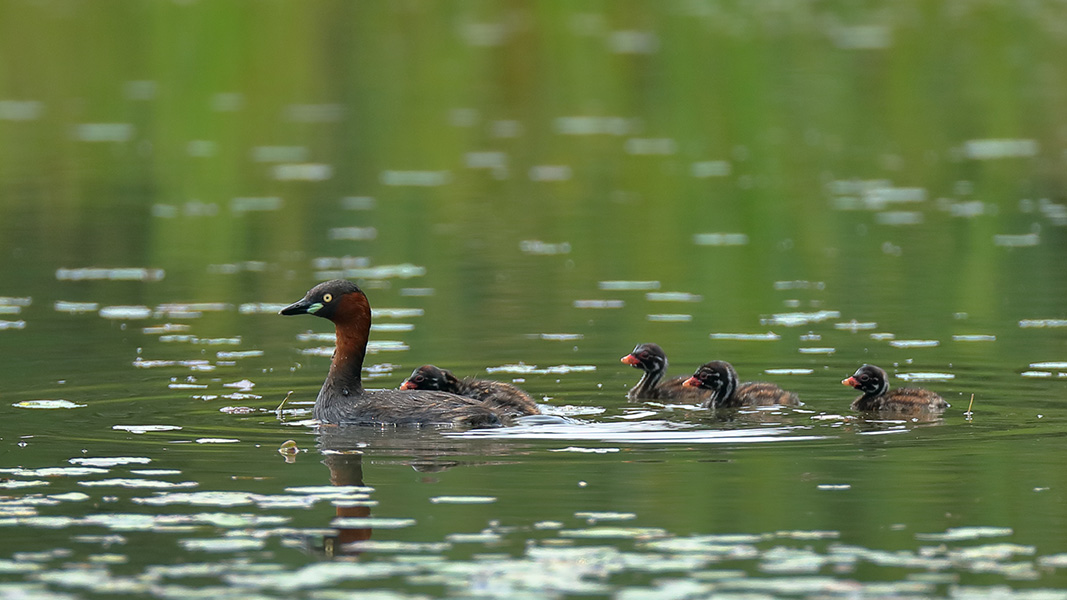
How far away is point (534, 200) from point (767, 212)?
3.46 m

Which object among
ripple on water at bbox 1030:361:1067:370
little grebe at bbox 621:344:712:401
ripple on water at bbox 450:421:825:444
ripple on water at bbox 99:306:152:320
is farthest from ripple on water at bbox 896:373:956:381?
ripple on water at bbox 99:306:152:320

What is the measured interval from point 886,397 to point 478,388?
2.74 m

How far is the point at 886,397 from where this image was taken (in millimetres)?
12492

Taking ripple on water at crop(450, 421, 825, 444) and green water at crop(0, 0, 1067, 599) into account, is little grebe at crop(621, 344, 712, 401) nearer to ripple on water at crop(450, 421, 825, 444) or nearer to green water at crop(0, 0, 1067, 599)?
green water at crop(0, 0, 1067, 599)

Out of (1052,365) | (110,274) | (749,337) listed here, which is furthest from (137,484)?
(110,274)

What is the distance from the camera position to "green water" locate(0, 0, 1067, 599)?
29.3ft

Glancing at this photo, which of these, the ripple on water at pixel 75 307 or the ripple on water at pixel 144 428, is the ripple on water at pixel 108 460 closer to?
the ripple on water at pixel 144 428

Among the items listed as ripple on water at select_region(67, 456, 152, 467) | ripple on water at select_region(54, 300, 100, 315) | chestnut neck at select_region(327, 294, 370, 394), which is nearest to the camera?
ripple on water at select_region(67, 456, 152, 467)

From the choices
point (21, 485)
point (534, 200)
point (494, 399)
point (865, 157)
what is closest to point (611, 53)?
point (865, 157)

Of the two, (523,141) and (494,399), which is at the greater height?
(523,141)

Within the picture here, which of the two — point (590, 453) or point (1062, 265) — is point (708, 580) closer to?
point (590, 453)

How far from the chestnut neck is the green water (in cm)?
48

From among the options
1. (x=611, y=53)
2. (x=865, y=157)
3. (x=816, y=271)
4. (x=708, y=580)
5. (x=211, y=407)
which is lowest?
(x=708, y=580)

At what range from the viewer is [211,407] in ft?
42.3
